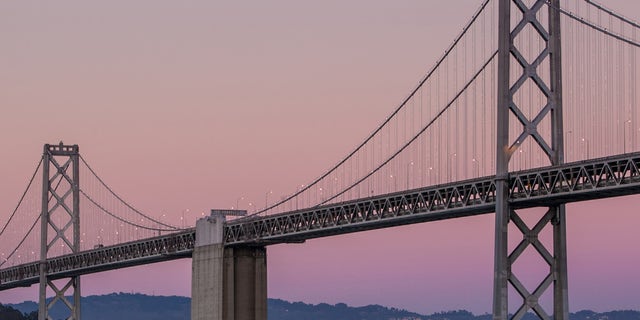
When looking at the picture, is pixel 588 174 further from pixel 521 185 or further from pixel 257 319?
pixel 257 319

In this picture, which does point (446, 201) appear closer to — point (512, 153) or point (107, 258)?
point (512, 153)

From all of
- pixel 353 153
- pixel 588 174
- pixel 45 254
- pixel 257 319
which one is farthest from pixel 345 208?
pixel 45 254

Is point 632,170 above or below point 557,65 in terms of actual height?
below

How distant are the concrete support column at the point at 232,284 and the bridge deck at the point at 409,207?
1085mm

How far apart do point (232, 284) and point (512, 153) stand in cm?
3319

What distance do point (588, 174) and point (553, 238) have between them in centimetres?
476

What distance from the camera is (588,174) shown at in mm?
78125

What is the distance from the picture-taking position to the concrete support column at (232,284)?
367 feet

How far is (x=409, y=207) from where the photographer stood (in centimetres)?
9231

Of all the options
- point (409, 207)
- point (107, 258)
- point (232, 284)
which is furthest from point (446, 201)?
point (107, 258)

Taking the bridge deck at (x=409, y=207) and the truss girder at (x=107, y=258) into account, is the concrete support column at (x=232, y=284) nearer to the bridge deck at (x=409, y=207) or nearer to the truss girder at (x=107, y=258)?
the bridge deck at (x=409, y=207)

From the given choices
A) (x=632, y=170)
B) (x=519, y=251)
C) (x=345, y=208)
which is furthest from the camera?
(x=345, y=208)

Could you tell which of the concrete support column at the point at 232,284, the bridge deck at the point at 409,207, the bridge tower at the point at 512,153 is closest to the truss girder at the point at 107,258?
the bridge deck at the point at 409,207

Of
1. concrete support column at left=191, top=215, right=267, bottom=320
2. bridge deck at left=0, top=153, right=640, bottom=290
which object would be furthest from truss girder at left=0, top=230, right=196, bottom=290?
concrete support column at left=191, top=215, right=267, bottom=320
